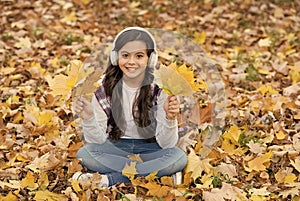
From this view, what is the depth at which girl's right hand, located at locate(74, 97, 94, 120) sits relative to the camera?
2.94 m

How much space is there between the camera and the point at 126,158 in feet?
10.3

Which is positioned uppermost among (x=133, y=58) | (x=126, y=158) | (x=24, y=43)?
(x=24, y=43)

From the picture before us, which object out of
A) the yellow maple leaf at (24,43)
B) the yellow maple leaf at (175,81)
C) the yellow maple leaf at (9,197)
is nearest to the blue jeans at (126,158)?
the yellow maple leaf at (175,81)

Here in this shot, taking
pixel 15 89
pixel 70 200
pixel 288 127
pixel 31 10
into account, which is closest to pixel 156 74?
pixel 70 200

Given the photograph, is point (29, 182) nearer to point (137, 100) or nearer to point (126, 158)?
point (126, 158)

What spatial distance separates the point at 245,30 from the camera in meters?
6.01

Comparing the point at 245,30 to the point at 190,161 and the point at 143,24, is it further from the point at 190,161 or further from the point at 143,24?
the point at 190,161

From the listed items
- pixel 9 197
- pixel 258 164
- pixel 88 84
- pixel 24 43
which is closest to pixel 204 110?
pixel 258 164

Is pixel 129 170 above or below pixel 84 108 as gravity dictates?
below

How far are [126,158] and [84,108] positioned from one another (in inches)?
16.0

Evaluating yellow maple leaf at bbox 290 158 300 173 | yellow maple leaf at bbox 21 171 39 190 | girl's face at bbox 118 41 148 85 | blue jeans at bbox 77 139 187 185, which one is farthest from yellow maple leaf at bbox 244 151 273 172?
yellow maple leaf at bbox 21 171 39 190

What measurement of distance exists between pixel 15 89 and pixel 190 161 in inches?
69.3

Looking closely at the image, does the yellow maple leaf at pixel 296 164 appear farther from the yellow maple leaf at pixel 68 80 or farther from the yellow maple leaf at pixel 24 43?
the yellow maple leaf at pixel 24 43

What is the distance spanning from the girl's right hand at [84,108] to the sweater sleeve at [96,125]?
33 millimetres
